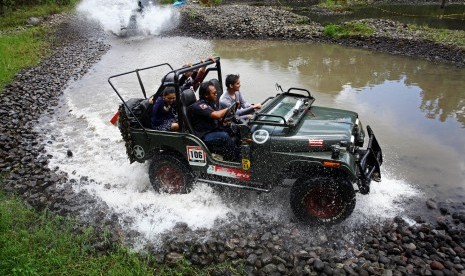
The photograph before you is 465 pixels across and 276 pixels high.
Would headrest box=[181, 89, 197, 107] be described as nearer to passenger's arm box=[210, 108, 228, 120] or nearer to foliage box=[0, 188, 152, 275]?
passenger's arm box=[210, 108, 228, 120]

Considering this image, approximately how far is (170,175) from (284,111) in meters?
2.27

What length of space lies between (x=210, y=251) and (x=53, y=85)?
37.0 feet

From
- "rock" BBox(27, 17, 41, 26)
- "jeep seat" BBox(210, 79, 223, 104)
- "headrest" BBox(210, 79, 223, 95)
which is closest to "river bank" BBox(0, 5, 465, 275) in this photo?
"jeep seat" BBox(210, 79, 223, 104)

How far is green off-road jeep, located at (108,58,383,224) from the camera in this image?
5434mm

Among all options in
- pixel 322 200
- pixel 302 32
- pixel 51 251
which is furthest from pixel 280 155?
pixel 302 32

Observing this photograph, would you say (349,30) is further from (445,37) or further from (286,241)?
(286,241)

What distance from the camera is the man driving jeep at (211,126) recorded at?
19.9 ft

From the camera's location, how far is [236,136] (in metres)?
6.15

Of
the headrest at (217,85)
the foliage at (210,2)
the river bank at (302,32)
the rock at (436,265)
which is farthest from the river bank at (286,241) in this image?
the foliage at (210,2)

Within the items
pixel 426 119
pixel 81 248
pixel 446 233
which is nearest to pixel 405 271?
pixel 446 233

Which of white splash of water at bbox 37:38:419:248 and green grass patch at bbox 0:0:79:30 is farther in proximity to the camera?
green grass patch at bbox 0:0:79:30

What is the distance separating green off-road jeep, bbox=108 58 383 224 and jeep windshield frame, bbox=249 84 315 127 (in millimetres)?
15

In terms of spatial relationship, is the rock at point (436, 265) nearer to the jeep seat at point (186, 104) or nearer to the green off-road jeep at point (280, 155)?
the green off-road jeep at point (280, 155)

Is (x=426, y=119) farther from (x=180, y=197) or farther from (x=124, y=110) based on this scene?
(x=124, y=110)
